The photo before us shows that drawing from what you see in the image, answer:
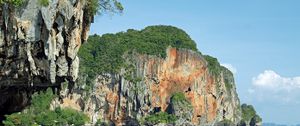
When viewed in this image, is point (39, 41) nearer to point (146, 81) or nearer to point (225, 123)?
point (146, 81)

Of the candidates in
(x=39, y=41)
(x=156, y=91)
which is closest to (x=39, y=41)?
(x=39, y=41)

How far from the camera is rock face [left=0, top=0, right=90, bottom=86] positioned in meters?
16.4

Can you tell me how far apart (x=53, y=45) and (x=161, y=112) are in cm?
8999

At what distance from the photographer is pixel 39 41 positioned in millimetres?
16906

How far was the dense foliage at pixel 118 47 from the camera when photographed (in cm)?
10675

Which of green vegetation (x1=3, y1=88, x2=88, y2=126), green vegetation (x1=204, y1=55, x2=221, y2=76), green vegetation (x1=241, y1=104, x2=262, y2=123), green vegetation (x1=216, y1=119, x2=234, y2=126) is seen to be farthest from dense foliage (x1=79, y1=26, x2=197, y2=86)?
green vegetation (x1=241, y1=104, x2=262, y2=123)

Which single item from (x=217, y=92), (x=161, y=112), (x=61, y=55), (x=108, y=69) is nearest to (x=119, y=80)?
(x=108, y=69)

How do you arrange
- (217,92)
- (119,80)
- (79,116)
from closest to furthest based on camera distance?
(79,116) < (119,80) < (217,92)

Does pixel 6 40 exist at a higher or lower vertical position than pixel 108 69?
lower

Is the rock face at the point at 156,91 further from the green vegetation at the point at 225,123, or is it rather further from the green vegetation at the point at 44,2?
the green vegetation at the point at 44,2

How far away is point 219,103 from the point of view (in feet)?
388

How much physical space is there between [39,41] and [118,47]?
9267 centimetres

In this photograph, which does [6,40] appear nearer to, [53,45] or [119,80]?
[53,45]

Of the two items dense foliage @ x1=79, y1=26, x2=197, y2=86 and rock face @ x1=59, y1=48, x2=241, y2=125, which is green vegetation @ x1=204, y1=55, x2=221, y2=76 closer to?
rock face @ x1=59, y1=48, x2=241, y2=125
